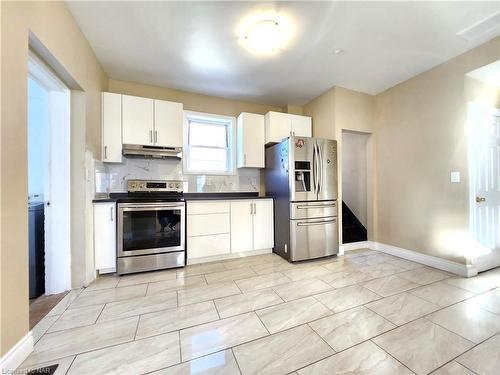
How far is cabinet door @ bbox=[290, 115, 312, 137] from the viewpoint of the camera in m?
3.52

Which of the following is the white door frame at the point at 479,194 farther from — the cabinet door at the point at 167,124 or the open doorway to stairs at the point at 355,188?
the cabinet door at the point at 167,124

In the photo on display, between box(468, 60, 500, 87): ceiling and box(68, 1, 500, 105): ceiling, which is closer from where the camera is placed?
box(68, 1, 500, 105): ceiling

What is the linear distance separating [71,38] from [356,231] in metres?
4.78

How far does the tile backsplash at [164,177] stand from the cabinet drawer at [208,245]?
0.90m

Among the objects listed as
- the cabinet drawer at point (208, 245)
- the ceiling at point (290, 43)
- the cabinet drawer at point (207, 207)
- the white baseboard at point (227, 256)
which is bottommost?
the white baseboard at point (227, 256)

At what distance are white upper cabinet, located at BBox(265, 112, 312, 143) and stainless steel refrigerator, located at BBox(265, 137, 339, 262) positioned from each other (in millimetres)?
384

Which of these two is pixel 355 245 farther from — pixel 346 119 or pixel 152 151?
pixel 152 151

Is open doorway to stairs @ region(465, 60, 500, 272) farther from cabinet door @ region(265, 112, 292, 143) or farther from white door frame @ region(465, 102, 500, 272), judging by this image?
cabinet door @ region(265, 112, 292, 143)

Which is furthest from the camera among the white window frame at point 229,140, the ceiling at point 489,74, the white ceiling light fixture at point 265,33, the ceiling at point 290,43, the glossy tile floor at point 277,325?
the white window frame at point 229,140

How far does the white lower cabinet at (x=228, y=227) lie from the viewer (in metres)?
2.81

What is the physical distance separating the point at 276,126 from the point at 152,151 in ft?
6.37

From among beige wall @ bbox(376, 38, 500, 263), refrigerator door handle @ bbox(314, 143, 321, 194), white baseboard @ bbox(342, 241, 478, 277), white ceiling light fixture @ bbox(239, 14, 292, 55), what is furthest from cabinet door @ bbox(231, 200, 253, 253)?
beige wall @ bbox(376, 38, 500, 263)

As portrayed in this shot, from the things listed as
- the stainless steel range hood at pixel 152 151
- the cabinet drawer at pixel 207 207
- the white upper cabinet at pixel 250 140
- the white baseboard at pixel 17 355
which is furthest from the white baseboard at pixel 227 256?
the white baseboard at pixel 17 355

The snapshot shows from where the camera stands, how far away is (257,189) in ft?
12.5
